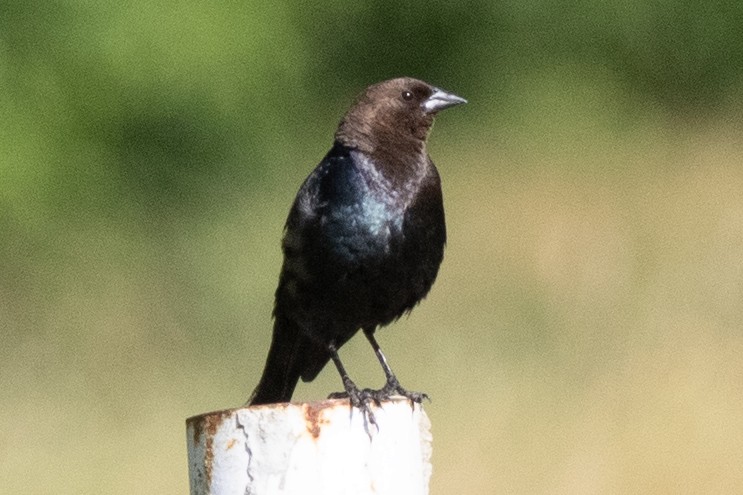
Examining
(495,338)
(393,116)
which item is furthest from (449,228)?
(393,116)

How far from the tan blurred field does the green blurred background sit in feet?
0.05

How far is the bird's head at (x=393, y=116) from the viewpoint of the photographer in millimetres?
4051

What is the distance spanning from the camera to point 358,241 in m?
3.85

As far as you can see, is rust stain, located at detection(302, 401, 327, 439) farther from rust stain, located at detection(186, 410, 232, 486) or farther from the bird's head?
the bird's head

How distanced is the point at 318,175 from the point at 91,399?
3.28 metres

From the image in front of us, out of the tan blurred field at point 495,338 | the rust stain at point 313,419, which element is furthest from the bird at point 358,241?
the tan blurred field at point 495,338

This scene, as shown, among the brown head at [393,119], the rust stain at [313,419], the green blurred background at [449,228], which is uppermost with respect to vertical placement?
the green blurred background at [449,228]

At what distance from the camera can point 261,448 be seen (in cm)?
235

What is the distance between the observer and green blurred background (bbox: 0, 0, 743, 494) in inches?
243

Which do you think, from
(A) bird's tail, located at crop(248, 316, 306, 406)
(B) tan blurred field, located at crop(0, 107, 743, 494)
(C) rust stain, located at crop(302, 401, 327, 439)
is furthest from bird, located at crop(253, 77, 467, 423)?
(B) tan blurred field, located at crop(0, 107, 743, 494)

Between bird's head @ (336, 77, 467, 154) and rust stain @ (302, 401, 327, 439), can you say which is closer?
rust stain @ (302, 401, 327, 439)

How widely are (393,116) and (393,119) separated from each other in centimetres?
1

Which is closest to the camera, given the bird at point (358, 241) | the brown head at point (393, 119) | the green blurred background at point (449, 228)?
the bird at point (358, 241)

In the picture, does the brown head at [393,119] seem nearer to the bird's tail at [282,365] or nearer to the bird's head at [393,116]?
the bird's head at [393,116]
